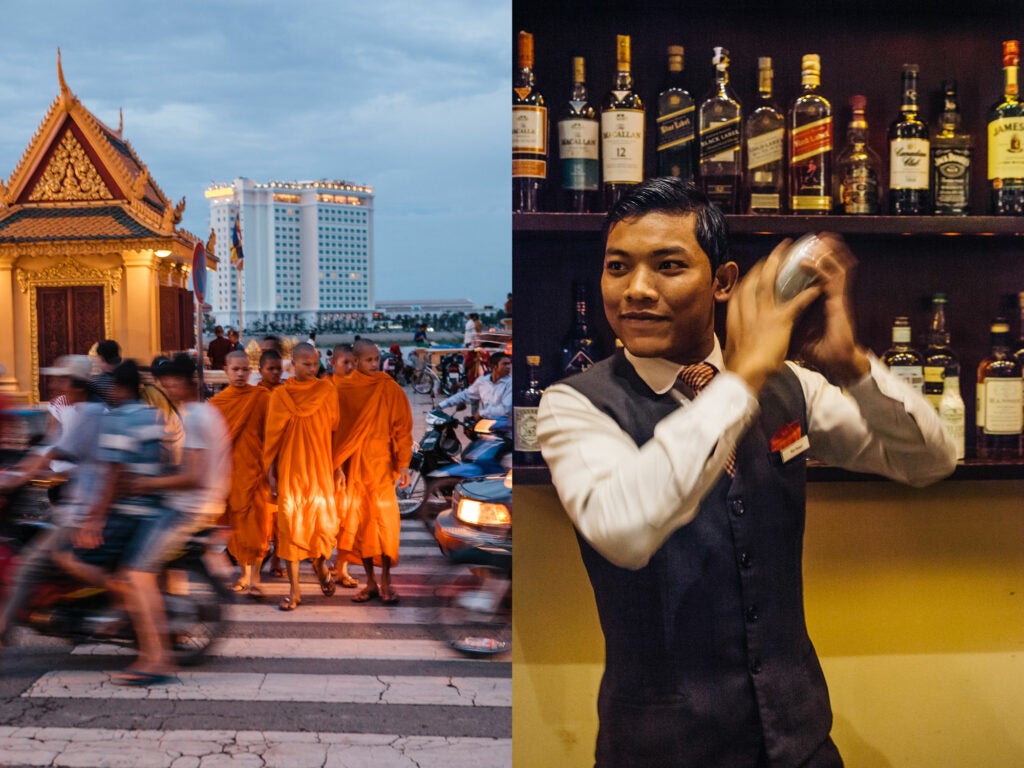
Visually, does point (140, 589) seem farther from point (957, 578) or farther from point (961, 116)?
point (961, 116)

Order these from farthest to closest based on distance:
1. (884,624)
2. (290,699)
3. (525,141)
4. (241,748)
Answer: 1. (290,699)
2. (241,748)
3. (884,624)
4. (525,141)

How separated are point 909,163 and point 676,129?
1.81ft

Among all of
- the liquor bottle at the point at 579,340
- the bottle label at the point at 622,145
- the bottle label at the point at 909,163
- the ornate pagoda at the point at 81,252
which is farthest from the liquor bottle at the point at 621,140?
the ornate pagoda at the point at 81,252

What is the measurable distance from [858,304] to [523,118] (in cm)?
93

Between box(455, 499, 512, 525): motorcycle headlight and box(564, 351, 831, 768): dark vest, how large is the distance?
2179mm

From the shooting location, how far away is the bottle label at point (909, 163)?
2.19 m

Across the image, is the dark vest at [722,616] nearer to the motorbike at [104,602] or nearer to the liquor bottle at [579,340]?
the liquor bottle at [579,340]

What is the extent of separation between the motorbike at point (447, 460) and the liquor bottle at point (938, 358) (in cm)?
320

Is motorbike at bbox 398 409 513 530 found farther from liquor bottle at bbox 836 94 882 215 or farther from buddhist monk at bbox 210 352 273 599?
liquor bottle at bbox 836 94 882 215

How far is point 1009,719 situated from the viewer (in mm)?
2436

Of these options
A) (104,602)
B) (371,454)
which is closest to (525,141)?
(104,602)

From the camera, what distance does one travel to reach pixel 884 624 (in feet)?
7.82

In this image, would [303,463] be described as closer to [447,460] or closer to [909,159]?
[447,460]

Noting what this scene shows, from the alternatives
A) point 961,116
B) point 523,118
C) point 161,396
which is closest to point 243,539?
point 161,396
